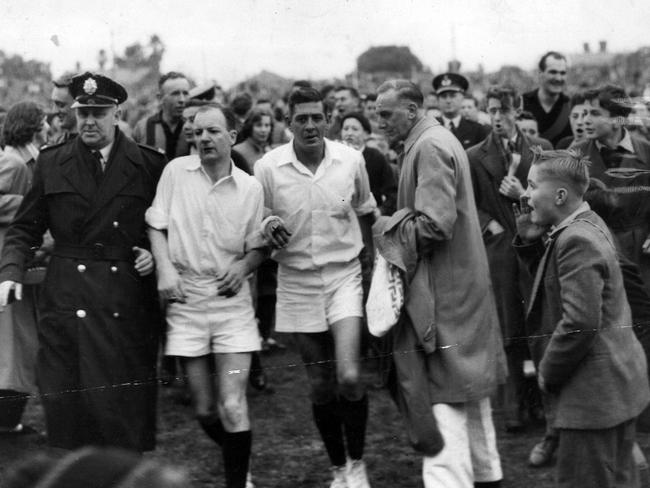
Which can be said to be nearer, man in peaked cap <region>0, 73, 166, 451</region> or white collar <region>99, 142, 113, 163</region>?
man in peaked cap <region>0, 73, 166, 451</region>

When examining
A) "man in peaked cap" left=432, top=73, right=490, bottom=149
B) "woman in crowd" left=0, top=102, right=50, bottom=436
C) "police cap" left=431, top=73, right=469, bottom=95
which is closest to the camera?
"woman in crowd" left=0, top=102, right=50, bottom=436

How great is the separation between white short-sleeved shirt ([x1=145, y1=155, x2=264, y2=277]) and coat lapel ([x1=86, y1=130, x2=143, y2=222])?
0.53 ft

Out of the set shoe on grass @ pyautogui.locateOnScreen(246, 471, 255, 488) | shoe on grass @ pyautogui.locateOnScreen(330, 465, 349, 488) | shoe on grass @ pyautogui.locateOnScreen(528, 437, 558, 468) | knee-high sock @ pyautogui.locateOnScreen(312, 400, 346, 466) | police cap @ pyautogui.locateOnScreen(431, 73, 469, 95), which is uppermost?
police cap @ pyautogui.locateOnScreen(431, 73, 469, 95)

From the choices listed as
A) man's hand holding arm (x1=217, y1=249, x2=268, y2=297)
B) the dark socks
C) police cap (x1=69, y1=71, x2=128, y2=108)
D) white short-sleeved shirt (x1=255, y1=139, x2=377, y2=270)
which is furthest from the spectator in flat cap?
the dark socks

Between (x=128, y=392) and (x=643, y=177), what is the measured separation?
3.09 meters

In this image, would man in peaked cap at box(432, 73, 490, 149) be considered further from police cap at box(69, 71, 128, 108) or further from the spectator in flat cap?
police cap at box(69, 71, 128, 108)

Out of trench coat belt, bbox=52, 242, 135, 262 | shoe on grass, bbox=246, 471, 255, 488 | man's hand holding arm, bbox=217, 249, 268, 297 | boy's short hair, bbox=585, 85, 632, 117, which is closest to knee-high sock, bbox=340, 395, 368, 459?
shoe on grass, bbox=246, 471, 255, 488

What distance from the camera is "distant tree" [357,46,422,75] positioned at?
285 inches

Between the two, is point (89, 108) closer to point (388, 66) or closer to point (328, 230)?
point (328, 230)

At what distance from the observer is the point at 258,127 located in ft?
25.0

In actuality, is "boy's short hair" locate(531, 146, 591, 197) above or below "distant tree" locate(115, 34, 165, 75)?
below

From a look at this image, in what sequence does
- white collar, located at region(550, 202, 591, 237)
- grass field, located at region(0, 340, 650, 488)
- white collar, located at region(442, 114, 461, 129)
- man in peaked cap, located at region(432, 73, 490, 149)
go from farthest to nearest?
white collar, located at region(442, 114, 461, 129)
man in peaked cap, located at region(432, 73, 490, 149)
grass field, located at region(0, 340, 650, 488)
white collar, located at region(550, 202, 591, 237)

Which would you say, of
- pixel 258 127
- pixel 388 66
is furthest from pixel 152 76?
pixel 388 66

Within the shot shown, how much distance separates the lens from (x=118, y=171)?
193 inches
